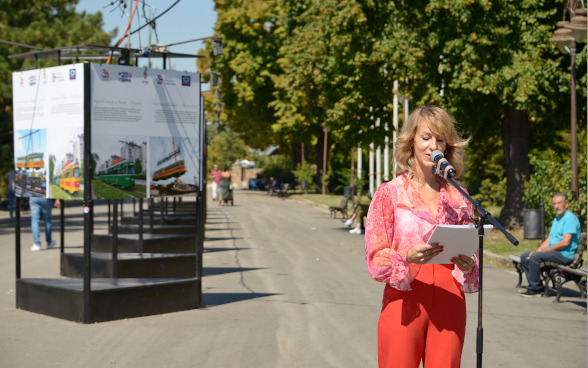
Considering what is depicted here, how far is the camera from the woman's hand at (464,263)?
13.0 ft

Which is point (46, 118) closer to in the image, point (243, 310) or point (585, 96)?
point (243, 310)

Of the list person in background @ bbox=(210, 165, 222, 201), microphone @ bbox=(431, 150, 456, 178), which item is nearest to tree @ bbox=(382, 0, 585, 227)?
microphone @ bbox=(431, 150, 456, 178)

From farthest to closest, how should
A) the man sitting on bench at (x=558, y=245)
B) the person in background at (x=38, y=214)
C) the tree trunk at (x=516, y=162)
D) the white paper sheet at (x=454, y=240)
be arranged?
1. the tree trunk at (x=516, y=162)
2. the person in background at (x=38, y=214)
3. the man sitting on bench at (x=558, y=245)
4. the white paper sheet at (x=454, y=240)

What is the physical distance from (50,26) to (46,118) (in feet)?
121

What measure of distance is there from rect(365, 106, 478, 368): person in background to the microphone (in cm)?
6

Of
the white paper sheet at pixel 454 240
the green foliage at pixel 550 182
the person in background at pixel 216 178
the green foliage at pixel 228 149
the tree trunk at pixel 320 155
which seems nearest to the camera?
the white paper sheet at pixel 454 240

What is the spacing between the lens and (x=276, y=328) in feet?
29.3

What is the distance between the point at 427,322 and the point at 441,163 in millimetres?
755

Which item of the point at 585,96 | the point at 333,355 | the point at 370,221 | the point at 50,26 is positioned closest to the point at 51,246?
the point at 333,355

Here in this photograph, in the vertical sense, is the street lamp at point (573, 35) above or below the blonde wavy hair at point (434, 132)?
above

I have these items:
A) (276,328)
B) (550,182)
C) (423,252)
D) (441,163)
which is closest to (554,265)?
(276,328)

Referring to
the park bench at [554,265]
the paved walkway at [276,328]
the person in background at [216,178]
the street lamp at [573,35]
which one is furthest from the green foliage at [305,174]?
the park bench at [554,265]

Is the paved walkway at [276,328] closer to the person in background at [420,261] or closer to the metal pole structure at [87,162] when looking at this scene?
the metal pole structure at [87,162]

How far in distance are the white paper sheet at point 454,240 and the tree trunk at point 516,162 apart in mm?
20104
